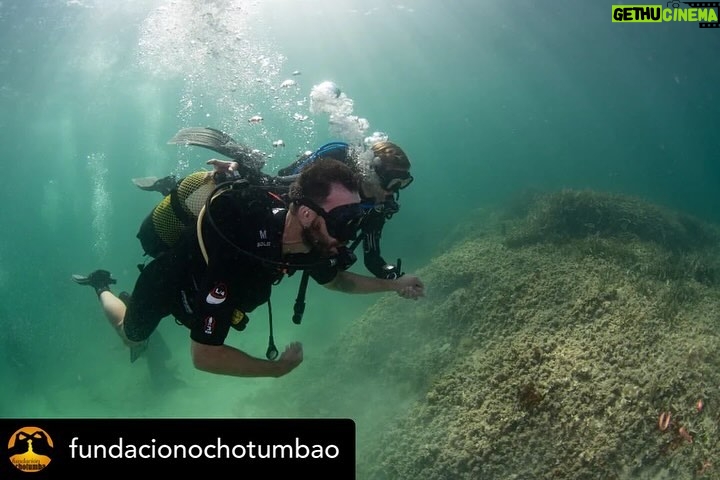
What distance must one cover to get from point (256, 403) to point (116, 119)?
5237cm

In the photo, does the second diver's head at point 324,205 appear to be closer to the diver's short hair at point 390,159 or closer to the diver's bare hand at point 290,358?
the diver's bare hand at point 290,358

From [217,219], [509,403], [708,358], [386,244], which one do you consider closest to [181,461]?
[217,219]

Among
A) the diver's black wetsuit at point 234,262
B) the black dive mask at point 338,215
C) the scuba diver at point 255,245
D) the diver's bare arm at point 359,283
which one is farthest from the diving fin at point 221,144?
the diver's bare arm at point 359,283

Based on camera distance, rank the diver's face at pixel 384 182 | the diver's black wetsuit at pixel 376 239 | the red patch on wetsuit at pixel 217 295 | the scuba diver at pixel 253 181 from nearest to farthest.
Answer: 1. the red patch on wetsuit at pixel 217 295
2. the scuba diver at pixel 253 181
3. the diver's black wetsuit at pixel 376 239
4. the diver's face at pixel 384 182

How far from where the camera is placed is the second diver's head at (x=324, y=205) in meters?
3.20

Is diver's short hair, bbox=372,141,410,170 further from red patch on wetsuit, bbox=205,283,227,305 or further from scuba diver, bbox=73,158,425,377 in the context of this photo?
red patch on wetsuit, bbox=205,283,227,305

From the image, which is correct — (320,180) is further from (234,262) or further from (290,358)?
(290,358)

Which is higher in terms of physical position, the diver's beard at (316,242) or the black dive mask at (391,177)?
the black dive mask at (391,177)

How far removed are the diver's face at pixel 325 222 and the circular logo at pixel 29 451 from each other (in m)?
2.78

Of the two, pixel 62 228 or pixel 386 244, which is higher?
pixel 62 228

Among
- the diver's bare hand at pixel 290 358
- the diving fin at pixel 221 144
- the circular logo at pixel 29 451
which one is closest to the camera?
the circular logo at pixel 29 451

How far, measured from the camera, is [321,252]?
3.27m

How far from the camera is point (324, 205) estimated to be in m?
3.21

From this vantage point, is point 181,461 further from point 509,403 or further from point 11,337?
point 11,337
